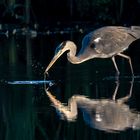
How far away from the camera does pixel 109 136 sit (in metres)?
9.95

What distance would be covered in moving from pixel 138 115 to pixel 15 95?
281 cm

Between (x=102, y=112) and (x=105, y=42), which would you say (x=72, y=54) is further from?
(x=102, y=112)

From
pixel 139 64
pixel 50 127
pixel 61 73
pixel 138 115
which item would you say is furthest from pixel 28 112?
pixel 139 64

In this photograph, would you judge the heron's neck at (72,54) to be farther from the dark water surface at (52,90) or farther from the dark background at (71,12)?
the dark background at (71,12)

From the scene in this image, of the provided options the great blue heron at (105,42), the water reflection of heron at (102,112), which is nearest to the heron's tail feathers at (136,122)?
the water reflection of heron at (102,112)

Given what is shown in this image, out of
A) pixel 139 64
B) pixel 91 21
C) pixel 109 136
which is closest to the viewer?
pixel 109 136

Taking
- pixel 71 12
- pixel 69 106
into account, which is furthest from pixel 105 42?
pixel 71 12

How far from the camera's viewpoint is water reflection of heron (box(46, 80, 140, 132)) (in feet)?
34.7

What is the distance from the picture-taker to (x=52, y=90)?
1348 centimetres

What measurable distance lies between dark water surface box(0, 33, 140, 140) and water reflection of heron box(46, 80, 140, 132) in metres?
0.12

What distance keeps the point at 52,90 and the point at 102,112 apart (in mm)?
2248

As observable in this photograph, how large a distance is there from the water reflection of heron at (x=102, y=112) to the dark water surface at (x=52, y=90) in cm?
12

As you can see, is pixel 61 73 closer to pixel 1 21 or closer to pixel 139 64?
pixel 139 64

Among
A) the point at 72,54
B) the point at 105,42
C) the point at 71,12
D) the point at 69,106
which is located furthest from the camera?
the point at 71,12
